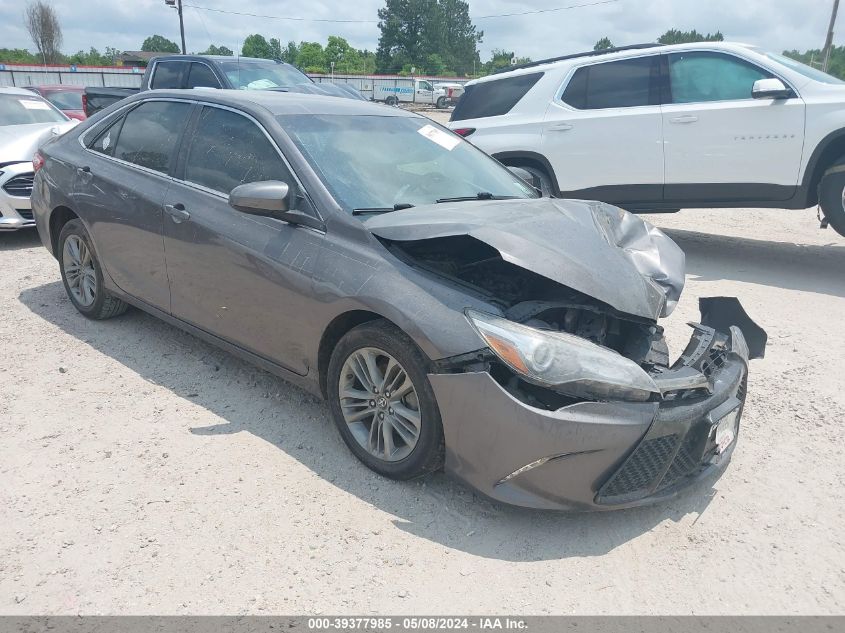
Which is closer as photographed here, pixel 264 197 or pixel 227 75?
pixel 264 197

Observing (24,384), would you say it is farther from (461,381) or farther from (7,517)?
(461,381)

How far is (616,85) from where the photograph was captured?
742cm

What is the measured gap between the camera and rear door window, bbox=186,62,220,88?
32.0 feet

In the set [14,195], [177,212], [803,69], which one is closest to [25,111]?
[14,195]

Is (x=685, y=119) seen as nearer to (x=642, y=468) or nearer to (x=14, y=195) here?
(x=642, y=468)

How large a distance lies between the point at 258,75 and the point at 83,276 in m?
6.12

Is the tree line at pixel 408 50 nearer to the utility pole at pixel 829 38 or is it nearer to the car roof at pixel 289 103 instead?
the utility pole at pixel 829 38

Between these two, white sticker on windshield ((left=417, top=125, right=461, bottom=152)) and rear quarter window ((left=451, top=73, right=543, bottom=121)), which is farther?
rear quarter window ((left=451, top=73, right=543, bottom=121))

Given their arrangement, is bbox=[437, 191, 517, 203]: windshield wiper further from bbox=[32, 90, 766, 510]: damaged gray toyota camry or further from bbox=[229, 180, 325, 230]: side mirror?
bbox=[229, 180, 325, 230]: side mirror

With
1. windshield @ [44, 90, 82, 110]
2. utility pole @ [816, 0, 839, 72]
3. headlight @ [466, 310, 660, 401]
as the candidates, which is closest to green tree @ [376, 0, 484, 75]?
utility pole @ [816, 0, 839, 72]

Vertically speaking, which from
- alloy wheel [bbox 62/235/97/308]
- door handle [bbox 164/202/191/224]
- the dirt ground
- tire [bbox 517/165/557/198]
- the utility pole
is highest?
the utility pole

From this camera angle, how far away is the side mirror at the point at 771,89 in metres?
6.38

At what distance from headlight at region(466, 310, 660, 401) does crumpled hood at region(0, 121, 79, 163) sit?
20.7 ft

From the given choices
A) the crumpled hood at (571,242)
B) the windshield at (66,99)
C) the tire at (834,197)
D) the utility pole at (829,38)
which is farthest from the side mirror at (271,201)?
the utility pole at (829,38)
